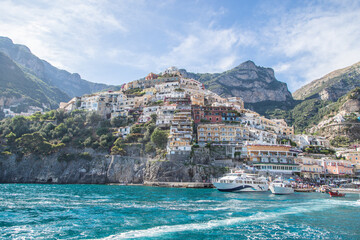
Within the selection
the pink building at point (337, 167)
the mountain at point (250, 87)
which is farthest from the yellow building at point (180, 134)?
the mountain at point (250, 87)

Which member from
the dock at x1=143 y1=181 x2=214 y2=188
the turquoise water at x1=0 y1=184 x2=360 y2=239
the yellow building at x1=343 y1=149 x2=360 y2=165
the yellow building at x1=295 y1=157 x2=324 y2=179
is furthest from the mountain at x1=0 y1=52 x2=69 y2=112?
the yellow building at x1=343 y1=149 x2=360 y2=165

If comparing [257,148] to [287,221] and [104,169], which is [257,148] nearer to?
[104,169]

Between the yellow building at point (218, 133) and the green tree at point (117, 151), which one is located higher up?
the yellow building at point (218, 133)

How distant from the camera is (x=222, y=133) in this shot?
74625mm

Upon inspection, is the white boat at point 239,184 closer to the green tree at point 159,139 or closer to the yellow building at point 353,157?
the green tree at point 159,139

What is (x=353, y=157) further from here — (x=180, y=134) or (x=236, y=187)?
(x=180, y=134)

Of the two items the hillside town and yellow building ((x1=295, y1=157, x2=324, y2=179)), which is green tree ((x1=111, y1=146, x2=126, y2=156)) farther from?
yellow building ((x1=295, y1=157, x2=324, y2=179))

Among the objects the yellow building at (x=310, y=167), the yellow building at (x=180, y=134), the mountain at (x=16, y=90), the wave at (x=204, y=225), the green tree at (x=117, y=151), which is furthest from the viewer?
the mountain at (x=16, y=90)

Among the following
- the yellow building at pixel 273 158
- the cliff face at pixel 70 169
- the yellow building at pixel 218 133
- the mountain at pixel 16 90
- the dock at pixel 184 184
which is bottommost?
the dock at pixel 184 184

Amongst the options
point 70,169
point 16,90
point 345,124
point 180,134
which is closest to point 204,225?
point 180,134

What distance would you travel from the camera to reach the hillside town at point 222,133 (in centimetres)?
6719

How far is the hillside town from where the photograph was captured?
67188 millimetres

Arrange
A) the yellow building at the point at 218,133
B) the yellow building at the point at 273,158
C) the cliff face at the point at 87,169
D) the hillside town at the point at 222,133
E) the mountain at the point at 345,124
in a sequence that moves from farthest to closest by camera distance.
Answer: the mountain at the point at 345,124
the yellow building at the point at 218,133
the hillside town at the point at 222,133
the yellow building at the point at 273,158
the cliff face at the point at 87,169

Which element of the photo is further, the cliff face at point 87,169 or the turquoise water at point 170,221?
the cliff face at point 87,169
